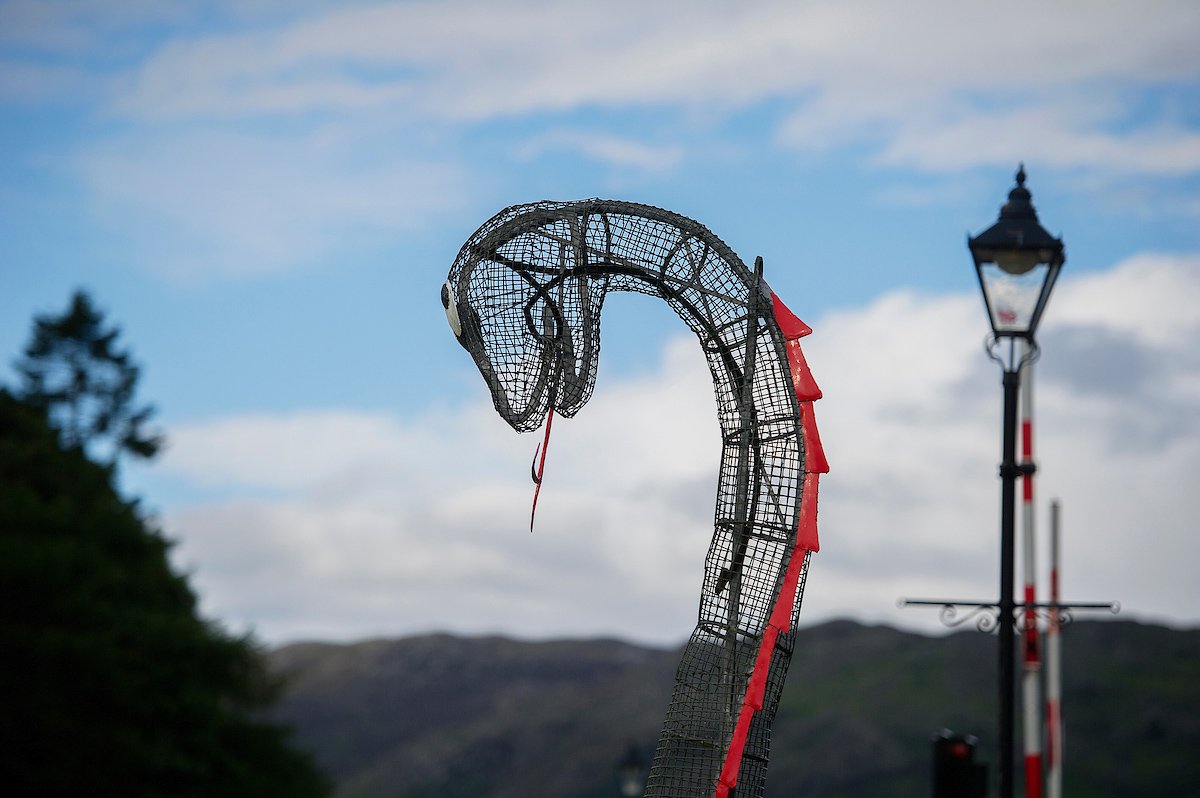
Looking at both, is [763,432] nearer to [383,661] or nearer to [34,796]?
[34,796]

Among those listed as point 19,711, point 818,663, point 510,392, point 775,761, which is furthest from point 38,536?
point 818,663

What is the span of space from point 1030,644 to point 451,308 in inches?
137

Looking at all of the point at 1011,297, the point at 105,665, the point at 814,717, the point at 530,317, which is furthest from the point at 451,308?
the point at 814,717

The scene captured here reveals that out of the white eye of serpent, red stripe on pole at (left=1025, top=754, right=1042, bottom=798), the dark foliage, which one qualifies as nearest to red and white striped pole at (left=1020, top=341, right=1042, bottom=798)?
red stripe on pole at (left=1025, top=754, right=1042, bottom=798)

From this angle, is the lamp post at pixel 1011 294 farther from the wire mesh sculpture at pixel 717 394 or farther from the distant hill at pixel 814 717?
the distant hill at pixel 814 717

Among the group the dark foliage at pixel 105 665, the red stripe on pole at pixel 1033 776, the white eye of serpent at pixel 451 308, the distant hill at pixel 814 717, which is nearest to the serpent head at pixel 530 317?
the white eye of serpent at pixel 451 308

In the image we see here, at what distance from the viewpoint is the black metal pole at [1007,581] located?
7.54 metres

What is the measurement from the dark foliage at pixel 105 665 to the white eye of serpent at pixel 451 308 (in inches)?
779

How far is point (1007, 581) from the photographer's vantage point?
25.0 ft

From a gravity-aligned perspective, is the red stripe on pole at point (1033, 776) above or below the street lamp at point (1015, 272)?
below

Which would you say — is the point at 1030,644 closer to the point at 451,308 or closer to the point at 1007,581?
the point at 1007,581

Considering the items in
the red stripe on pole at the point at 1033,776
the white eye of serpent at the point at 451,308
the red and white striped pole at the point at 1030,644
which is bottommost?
the red stripe on pole at the point at 1033,776

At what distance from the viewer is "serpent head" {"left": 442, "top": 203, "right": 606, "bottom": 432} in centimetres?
779

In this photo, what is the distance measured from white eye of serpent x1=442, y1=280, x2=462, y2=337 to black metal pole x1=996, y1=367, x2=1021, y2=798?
269 cm
